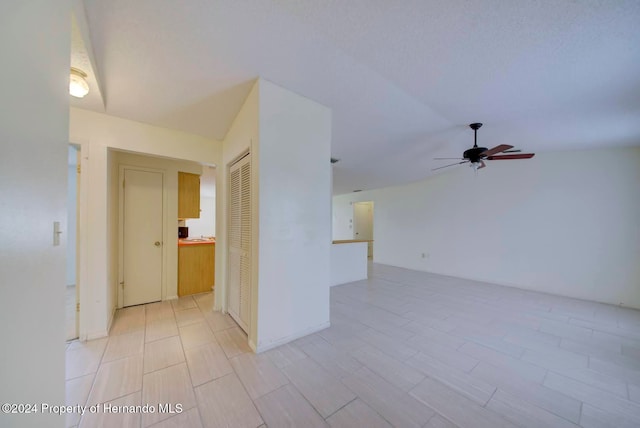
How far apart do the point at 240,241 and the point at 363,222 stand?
6.81 meters

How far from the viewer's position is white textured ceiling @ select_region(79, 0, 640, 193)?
1.44 meters

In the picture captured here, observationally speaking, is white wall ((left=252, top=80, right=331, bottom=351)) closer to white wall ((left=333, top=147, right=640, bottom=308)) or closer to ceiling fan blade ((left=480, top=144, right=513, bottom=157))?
ceiling fan blade ((left=480, top=144, right=513, bottom=157))

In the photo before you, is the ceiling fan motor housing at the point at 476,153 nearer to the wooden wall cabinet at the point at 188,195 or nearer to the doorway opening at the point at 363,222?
the wooden wall cabinet at the point at 188,195

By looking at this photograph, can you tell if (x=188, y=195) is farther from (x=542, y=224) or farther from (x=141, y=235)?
(x=542, y=224)

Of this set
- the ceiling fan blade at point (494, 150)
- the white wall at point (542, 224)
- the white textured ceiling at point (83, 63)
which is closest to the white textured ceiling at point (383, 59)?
the white textured ceiling at point (83, 63)

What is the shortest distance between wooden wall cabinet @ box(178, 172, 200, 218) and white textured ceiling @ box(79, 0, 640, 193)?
3.86 ft

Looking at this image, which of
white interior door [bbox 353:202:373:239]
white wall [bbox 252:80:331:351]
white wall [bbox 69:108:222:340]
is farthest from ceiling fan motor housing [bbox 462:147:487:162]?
white interior door [bbox 353:202:373:239]

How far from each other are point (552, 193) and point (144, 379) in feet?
22.3

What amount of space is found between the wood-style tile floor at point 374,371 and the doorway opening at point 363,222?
548 centimetres

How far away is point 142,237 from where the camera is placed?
3369mm

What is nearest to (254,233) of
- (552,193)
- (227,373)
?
(227,373)

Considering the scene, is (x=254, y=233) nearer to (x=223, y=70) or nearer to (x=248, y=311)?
(x=248, y=311)

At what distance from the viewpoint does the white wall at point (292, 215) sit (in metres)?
2.21

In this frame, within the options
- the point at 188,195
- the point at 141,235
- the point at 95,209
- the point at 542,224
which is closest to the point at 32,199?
the point at 95,209
